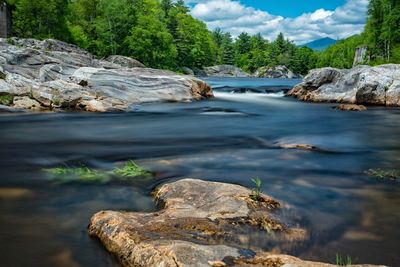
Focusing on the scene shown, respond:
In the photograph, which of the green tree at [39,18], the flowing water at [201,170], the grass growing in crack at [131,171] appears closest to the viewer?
the flowing water at [201,170]

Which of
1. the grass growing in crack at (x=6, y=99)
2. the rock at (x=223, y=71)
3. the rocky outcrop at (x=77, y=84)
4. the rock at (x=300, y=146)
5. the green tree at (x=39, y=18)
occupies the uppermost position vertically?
the green tree at (x=39, y=18)

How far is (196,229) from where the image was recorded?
4.94m

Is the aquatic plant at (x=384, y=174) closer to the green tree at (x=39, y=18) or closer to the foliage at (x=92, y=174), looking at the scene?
the foliage at (x=92, y=174)

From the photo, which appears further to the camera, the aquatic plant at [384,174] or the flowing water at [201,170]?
the aquatic plant at [384,174]

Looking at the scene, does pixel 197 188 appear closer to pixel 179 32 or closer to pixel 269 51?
pixel 179 32

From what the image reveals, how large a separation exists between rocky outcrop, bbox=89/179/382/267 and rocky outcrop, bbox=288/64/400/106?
21.1m

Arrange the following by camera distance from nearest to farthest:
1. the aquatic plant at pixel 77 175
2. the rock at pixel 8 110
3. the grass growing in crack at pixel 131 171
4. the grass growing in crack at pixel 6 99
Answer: the aquatic plant at pixel 77 175 < the grass growing in crack at pixel 131 171 < the rock at pixel 8 110 < the grass growing in crack at pixel 6 99

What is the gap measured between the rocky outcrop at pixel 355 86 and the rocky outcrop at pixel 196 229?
2109 centimetres

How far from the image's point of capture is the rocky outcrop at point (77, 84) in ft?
66.2

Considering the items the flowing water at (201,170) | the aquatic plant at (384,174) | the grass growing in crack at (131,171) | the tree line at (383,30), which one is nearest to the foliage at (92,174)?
the grass growing in crack at (131,171)

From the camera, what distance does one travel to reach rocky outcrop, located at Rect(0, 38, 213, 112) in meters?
20.2

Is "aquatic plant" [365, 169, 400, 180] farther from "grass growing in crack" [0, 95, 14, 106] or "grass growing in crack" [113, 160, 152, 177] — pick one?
"grass growing in crack" [0, 95, 14, 106]

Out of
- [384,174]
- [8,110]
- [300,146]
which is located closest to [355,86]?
[300,146]

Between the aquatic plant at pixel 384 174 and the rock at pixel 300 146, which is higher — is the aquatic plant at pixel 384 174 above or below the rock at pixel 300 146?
above
